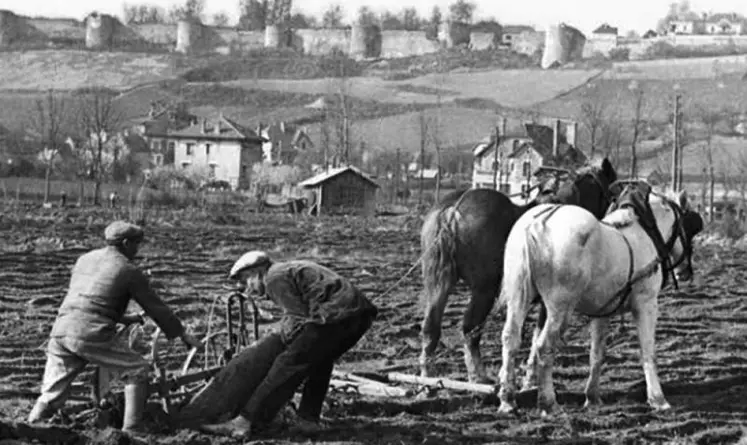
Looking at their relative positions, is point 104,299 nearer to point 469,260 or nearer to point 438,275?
point 438,275

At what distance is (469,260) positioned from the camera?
12680 mm

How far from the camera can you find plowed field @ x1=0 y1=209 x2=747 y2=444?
33.4 feet

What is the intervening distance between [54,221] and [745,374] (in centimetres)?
2736

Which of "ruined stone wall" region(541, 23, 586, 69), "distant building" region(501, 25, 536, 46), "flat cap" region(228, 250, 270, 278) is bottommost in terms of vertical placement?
"flat cap" region(228, 250, 270, 278)

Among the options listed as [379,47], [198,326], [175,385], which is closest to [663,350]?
[198,326]

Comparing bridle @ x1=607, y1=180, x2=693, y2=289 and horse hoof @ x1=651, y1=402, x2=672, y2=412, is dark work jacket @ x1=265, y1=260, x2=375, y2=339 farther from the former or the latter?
bridle @ x1=607, y1=180, x2=693, y2=289

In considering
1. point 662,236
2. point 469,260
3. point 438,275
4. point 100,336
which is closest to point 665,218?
point 662,236

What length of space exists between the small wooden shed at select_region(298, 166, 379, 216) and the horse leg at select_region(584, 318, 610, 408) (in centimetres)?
4669

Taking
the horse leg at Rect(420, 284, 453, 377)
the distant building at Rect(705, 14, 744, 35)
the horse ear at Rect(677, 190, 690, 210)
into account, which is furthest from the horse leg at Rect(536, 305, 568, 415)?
the distant building at Rect(705, 14, 744, 35)

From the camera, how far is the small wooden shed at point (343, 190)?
193 feet

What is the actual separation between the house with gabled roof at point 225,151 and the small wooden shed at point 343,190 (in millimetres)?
20176

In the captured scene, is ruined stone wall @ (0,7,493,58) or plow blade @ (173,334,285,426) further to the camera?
ruined stone wall @ (0,7,493,58)

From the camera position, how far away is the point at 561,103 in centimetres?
11412

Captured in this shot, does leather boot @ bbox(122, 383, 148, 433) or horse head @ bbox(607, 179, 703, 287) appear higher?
horse head @ bbox(607, 179, 703, 287)
